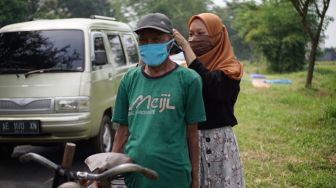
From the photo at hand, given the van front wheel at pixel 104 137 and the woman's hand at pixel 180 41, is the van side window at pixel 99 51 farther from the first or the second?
the woman's hand at pixel 180 41

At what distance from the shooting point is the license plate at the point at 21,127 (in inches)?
220

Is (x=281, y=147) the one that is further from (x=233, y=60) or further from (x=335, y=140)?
(x=233, y=60)

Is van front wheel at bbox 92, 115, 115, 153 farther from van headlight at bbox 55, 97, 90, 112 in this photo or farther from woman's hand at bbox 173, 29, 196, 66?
woman's hand at bbox 173, 29, 196, 66

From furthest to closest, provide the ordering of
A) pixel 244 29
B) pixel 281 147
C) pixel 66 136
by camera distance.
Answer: pixel 244 29 → pixel 281 147 → pixel 66 136

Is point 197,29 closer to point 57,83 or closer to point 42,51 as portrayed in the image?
point 57,83

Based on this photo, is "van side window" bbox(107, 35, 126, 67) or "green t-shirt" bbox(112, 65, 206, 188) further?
"van side window" bbox(107, 35, 126, 67)

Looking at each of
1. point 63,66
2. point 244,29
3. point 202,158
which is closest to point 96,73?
point 63,66

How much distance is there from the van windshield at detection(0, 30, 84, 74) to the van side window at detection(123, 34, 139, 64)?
1.85 m

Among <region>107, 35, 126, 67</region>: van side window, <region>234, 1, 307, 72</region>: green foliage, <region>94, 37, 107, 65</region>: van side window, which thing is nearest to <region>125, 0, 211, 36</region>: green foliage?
<region>234, 1, 307, 72</region>: green foliage

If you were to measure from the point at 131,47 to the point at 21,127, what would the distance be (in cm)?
334

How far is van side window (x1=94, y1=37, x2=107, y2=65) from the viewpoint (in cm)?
626

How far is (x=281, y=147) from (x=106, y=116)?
269 cm

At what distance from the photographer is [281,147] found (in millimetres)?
6973

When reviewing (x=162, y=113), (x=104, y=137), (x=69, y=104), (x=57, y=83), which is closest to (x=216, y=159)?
(x=162, y=113)
